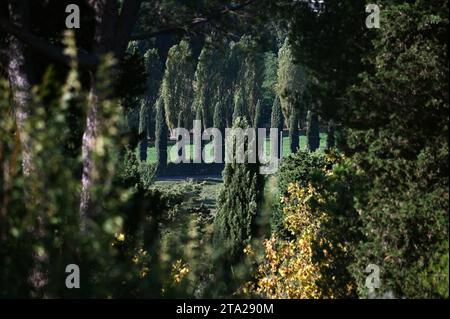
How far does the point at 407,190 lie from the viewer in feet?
32.2

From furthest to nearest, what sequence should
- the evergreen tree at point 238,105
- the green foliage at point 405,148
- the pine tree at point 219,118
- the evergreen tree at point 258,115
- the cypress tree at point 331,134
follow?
the evergreen tree at point 258,115 → the evergreen tree at point 238,105 → the pine tree at point 219,118 → the cypress tree at point 331,134 → the green foliage at point 405,148

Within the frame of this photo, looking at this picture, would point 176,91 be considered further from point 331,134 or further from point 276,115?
point 331,134

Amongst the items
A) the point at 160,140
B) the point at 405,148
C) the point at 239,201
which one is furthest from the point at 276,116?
the point at 405,148

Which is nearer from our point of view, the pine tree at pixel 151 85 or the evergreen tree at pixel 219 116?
the evergreen tree at pixel 219 116

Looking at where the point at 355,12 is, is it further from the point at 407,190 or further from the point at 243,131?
the point at 243,131

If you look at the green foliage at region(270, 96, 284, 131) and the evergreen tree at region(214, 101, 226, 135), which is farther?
the green foliage at region(270, 96, 284, 131)

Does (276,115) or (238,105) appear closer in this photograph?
(238,105)

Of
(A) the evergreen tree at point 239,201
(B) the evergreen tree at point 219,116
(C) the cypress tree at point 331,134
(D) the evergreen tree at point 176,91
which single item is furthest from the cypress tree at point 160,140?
(C) the cypress tree at point 331,134

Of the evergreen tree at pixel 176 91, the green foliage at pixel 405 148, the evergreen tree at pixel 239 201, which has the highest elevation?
the evergreen tree at pixel 176 91

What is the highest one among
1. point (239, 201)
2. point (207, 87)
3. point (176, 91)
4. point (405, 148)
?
point (207, 87)

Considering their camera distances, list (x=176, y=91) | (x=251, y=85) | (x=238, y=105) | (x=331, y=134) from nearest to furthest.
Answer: (x=331, y=134) < (x=176, y=91) < (x=238, y=105) < (x=251, y=85)

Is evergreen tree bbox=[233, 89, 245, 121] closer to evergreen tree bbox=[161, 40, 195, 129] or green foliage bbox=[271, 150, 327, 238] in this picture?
evergreen tree bbox=[161, 40, 195, 129]

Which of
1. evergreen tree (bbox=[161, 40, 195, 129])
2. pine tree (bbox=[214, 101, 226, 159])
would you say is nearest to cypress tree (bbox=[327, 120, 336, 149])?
evergreen tree (bbox=[161, 40, 195, 129])

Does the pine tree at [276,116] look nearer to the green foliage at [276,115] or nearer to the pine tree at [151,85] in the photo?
the green foliage at [276,115]
